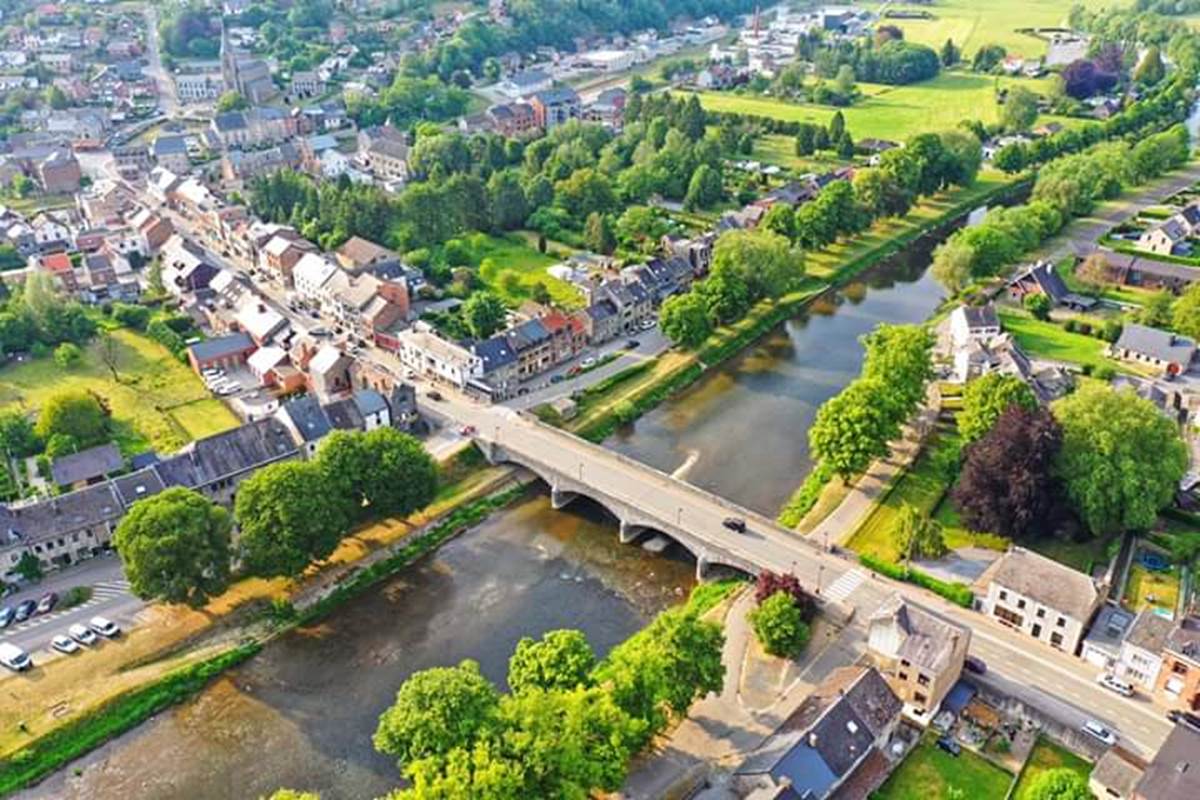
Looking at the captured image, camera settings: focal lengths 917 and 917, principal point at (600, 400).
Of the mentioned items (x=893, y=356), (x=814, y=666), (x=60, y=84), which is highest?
(x=60, y=84)

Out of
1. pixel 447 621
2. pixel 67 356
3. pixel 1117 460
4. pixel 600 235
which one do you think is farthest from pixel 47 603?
pixel 600 235

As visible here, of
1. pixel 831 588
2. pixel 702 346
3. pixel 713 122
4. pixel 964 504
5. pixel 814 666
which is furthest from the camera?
pixel 713 122

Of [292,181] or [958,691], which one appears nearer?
[958,691]

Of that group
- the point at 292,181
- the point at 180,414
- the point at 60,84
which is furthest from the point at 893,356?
the point at 60,84

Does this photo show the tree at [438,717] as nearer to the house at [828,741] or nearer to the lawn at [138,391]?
the house at [828,741]

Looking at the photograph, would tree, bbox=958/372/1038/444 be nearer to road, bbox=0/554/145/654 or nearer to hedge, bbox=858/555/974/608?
hedge, bbox=858/555/974/608

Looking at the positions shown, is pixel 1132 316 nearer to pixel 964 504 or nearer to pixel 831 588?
pixel 964 504
